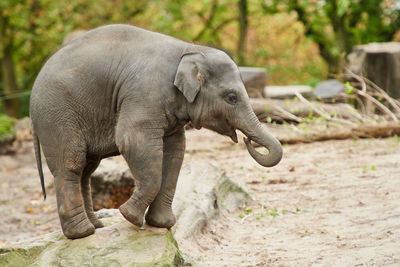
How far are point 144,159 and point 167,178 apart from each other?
1.54 feet

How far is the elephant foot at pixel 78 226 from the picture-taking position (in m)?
4.38

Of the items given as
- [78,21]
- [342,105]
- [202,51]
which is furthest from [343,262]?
[78,21]

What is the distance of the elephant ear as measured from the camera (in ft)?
13.3

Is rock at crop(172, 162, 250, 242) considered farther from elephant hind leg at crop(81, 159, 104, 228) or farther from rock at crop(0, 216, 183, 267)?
rock at crop(0, 216, 183, 267)

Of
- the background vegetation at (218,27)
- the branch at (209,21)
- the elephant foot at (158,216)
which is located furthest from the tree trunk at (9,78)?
the elephant foot at (158,216)

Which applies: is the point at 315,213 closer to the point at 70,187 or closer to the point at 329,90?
the point at 70,187

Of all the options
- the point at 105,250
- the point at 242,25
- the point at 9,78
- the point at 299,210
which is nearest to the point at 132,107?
the point at 105,250

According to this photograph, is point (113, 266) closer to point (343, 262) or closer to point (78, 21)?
point (343, 262)

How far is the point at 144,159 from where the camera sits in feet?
13.4

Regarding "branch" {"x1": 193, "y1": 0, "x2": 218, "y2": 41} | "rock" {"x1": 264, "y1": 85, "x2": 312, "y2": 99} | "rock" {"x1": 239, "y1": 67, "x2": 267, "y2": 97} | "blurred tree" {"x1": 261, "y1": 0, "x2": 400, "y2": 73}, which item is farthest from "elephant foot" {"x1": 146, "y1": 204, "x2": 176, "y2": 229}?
"branch" {"x1": 193, "y1": 0, "x2": 218, "y2": 41}

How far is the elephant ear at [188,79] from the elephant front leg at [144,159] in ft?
1.12

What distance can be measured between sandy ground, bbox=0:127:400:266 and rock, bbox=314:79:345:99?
2787 millimetres

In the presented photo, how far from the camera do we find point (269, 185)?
7.55 meters

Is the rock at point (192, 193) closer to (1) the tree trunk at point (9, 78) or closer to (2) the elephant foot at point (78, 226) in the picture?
(2) the elephant foot at point (78, 226)
